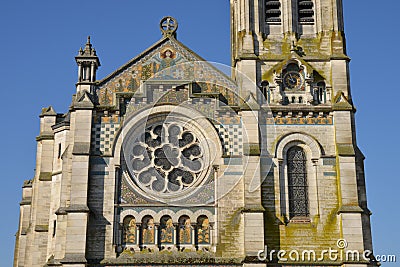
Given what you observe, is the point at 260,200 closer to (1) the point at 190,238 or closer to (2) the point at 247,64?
(1) the point at 190,238

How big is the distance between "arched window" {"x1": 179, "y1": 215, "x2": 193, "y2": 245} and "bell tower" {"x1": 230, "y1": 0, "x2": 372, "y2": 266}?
295cm

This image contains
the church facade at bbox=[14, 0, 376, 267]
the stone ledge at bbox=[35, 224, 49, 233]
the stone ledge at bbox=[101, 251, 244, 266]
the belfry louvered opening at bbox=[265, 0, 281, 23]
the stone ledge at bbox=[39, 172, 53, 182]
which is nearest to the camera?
the stone ledge at bbox=[101, 251, 244, 266]

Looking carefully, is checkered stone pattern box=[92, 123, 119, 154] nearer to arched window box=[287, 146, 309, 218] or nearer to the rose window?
the rose window

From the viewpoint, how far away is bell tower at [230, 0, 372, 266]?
26.7 m

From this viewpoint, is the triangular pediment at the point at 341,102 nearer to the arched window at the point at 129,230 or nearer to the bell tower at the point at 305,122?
the bell tower at the point at 305,122

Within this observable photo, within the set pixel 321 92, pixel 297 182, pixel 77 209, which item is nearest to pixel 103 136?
pixel 77 209

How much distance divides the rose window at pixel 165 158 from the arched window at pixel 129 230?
134 centimetres

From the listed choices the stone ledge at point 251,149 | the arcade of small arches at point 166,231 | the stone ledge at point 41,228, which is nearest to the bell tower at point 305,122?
the stone ledge at point 251,149

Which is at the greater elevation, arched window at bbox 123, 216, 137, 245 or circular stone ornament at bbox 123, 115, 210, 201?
circular stone ornament at bbox 123, 115, 210, 201

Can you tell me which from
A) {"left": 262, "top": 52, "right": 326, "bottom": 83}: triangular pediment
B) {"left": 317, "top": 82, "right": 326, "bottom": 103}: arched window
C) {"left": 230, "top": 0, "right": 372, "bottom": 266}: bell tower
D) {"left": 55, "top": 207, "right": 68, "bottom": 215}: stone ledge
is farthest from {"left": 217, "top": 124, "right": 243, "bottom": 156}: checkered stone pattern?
{"left": 55, "top": 207, "right": 68, "bottom": 215}: stone ledge

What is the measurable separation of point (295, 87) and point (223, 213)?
631cm

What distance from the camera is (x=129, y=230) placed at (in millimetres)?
26406

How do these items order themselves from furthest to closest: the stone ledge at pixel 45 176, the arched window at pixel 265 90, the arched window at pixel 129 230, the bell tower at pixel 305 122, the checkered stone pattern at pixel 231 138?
the stone ledge at pixel 45 176, the arched window at pixel 265 90, the checkered stone pattern at pixel 231 138, the bell tower at pixel 305 122, the arched window at pixel 129 230

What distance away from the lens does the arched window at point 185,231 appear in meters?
26.4
